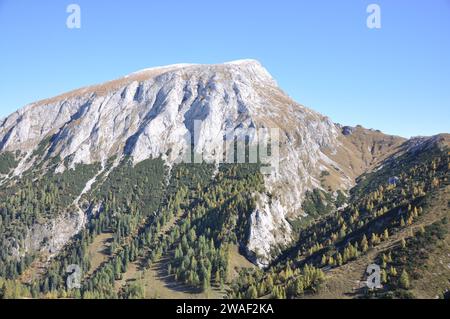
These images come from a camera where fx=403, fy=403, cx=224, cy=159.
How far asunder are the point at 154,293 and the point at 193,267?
2245cm

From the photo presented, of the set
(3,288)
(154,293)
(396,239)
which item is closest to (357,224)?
(396,239)

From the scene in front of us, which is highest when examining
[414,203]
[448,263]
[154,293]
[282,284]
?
[414,203]

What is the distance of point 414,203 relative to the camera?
554 feet
